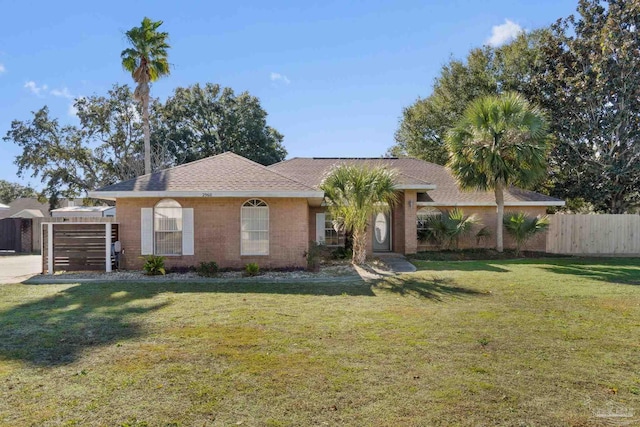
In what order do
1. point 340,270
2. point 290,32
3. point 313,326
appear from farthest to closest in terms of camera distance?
point 290,32 → point 340,270 → point 313,326

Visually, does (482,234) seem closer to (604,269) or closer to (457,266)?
(457,266)

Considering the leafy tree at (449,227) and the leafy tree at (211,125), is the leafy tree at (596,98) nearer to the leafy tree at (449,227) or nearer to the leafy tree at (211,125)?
the leafy tree at (449,227)

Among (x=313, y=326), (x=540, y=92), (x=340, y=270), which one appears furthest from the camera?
(x=540, y=92)

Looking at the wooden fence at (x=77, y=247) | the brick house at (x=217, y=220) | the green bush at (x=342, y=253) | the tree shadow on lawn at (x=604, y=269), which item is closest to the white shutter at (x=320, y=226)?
the green bush at (x=342, y=253)

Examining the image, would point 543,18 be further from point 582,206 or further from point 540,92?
point 582,206

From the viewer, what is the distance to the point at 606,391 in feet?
14.3

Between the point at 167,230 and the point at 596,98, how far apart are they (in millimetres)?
22381

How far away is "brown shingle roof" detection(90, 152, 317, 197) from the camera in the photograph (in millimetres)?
13367

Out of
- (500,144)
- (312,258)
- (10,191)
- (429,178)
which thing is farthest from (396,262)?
(10,191)

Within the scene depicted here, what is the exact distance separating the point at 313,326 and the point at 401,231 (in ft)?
40.4

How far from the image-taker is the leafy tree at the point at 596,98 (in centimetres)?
2178

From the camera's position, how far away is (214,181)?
13938 millimetres

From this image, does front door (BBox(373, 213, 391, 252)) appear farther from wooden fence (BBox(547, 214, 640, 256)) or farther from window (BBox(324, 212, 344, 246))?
wooden fence (BBox(547, 214, 640, 256))

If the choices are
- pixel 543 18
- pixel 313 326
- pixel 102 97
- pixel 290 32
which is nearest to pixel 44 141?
pixel 102 97
